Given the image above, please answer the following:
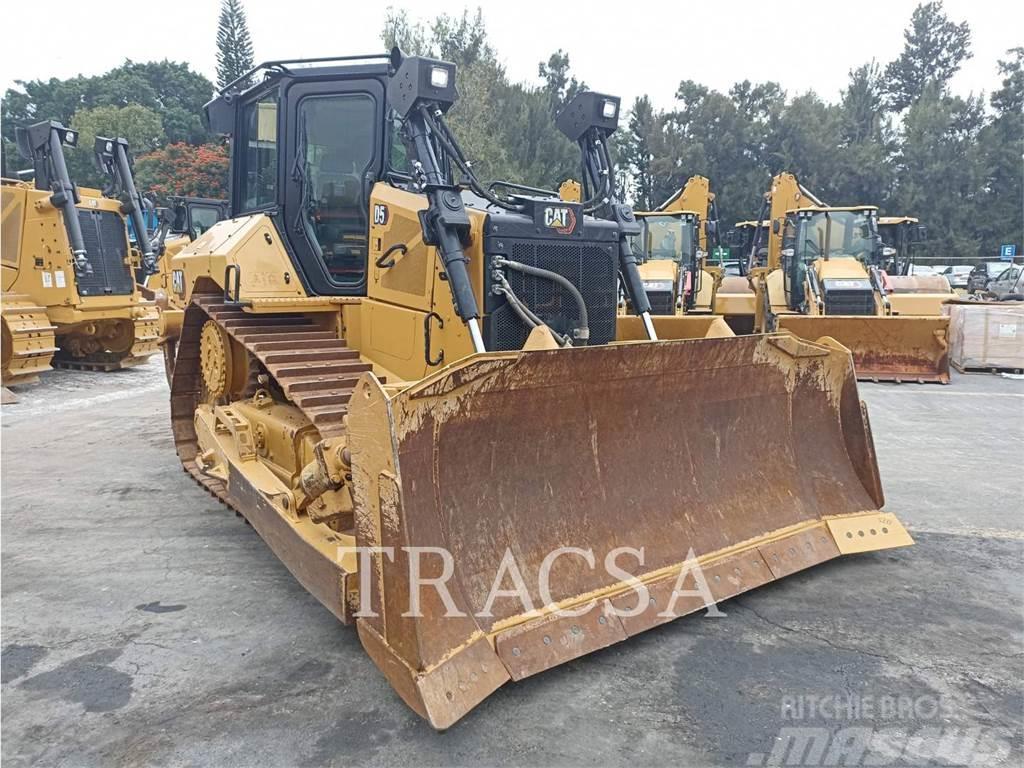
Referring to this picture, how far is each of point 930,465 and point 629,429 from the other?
160 inches

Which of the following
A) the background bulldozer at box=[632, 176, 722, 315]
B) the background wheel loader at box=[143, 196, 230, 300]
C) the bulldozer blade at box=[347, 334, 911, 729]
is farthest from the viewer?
the background bulldozer at box=[632, 176, 722, 315]

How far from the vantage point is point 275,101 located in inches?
195

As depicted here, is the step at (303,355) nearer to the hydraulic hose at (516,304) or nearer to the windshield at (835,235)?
the hydraulic hose at (516,304)

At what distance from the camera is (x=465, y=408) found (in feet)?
10.0

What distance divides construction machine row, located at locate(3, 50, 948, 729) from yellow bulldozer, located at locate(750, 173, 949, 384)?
6.74 m

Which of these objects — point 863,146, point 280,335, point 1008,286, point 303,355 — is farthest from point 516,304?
point 863,146

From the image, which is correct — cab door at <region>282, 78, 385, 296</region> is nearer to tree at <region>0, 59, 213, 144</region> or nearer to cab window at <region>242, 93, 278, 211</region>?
cab window at <region>242, 93, 278, 211</region>

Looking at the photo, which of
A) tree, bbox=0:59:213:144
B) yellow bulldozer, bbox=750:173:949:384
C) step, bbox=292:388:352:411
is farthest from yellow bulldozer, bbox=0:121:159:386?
tree, bbox=0:59:213:144

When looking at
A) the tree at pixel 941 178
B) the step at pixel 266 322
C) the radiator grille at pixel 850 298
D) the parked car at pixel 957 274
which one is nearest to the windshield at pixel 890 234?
the radiator grille at pixel 850 298

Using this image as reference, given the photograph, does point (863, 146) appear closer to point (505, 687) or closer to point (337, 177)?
point (337, 177)

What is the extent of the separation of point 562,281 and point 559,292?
14 cm

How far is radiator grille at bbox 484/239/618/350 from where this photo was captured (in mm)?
4047

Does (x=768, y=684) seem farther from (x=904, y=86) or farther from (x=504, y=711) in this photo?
(x=904, y=86)

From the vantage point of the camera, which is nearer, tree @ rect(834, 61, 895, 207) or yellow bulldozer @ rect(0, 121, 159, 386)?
yellow bulldozer @ rect(0, 121, 159, 386)
